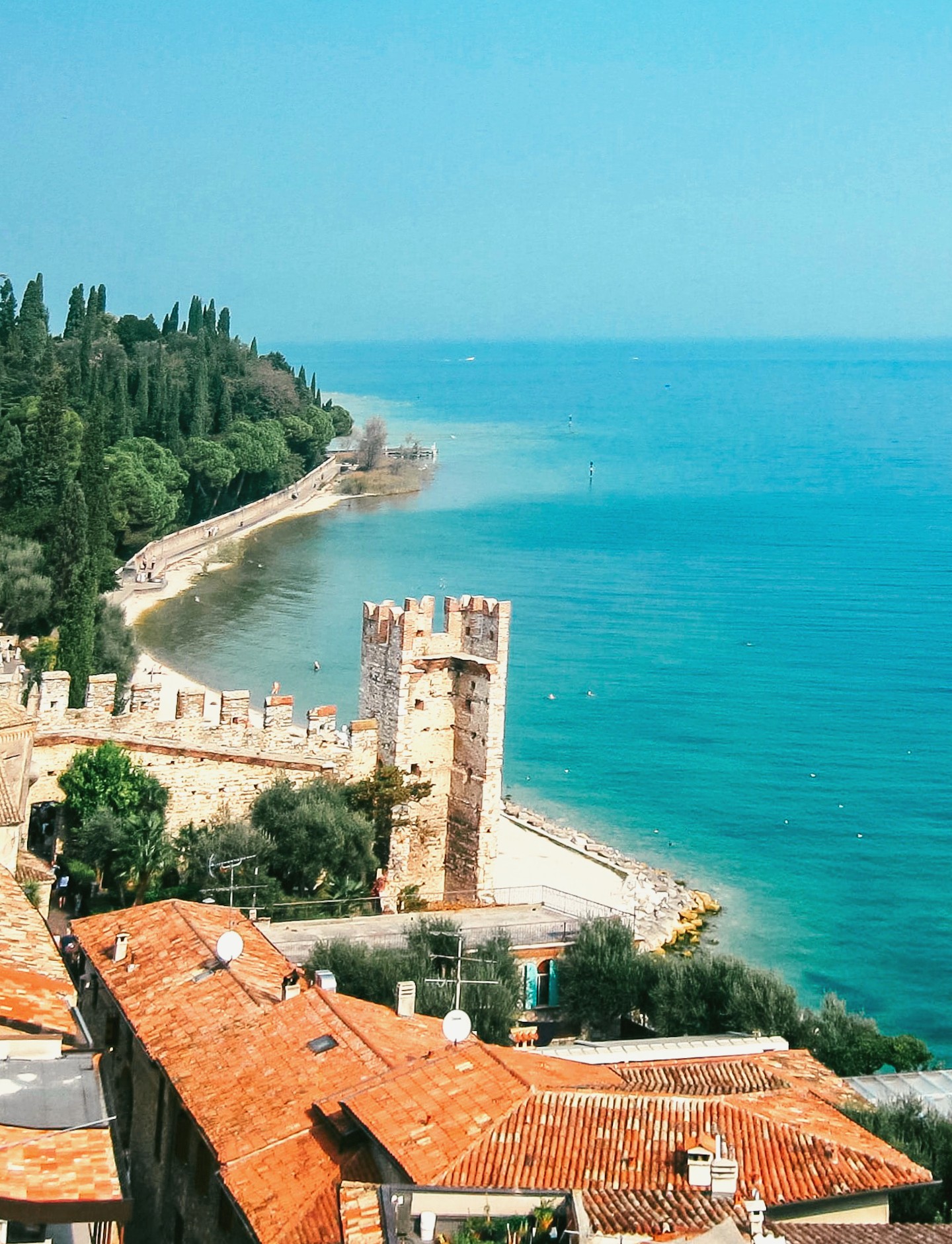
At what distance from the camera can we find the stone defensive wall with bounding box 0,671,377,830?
67.3ft

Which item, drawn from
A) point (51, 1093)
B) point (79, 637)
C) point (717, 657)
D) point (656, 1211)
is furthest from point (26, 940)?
point (717, 657)

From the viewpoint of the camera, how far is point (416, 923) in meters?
19.5

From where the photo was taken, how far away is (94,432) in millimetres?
37844

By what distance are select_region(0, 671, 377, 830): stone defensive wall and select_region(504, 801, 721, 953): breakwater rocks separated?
4.56 m

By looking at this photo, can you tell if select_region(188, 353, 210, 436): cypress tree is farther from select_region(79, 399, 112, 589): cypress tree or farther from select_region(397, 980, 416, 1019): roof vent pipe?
select_region(397, 980, 416, 1019): roof vent pipe

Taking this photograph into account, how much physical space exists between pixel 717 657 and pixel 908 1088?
36129 millimetres

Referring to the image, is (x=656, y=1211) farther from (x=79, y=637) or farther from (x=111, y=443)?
(x=111, y=443)

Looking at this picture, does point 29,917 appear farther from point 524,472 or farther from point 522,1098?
point 524,472

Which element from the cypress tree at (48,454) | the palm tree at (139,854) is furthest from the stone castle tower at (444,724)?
the cypress tree at (48,454)

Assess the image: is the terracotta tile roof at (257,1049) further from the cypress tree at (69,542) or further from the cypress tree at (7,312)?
the cypress tree at (7,312)

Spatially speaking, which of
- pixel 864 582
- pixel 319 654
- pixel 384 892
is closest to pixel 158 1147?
pixel 384 892

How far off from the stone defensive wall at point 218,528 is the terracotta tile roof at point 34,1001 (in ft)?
135

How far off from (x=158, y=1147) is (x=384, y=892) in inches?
341

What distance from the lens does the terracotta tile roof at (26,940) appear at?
1166 centimetres
